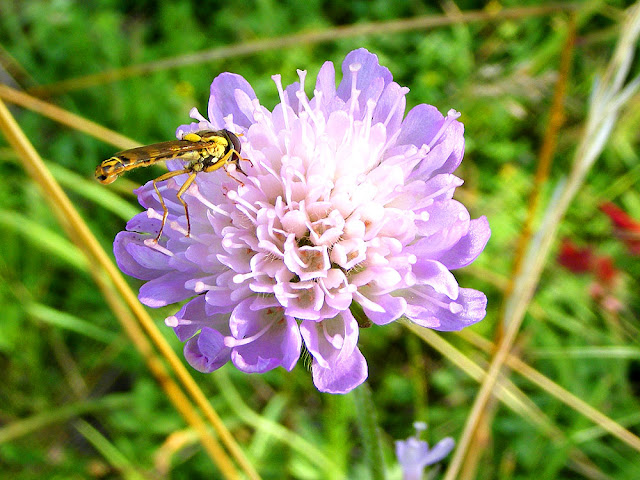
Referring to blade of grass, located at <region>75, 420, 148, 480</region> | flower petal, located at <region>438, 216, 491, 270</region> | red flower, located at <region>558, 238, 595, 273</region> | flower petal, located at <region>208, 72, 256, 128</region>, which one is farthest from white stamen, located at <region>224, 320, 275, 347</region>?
red flower, located at <region>558, 238, 595, 273</region>

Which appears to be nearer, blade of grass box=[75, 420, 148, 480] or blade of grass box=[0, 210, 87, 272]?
blade of grass box=[75, 420, 148, 480]

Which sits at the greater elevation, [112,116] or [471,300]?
[112,116]

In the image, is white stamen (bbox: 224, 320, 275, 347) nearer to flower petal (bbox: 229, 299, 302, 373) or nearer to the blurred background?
flower petal (bbox: 229, 299, 302, 373)

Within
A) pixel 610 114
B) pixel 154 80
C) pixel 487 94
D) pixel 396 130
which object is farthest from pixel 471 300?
pixel 154 80

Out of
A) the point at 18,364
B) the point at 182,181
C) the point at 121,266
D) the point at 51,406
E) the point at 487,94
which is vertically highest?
the point at 182,181

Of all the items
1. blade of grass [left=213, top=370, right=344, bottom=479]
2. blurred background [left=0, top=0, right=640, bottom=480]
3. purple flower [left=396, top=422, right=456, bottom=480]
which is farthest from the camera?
blurred background [left=0, top=0, right=640, bottom=480]

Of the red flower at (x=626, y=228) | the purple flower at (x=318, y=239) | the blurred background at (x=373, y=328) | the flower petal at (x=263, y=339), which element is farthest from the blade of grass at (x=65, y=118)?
the red flower at (x=626, y=228)

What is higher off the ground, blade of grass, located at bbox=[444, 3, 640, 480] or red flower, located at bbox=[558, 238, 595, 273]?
blade of grass, located at bbox=[444, 3, 640, 480]

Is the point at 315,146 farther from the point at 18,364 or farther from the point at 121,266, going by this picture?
the point at 18,364
